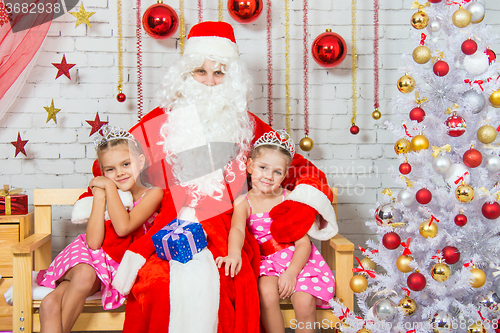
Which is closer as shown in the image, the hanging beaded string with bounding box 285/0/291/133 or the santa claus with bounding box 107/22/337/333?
the santa claus with bounding box 107/22/337/333

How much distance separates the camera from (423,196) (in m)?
1.58

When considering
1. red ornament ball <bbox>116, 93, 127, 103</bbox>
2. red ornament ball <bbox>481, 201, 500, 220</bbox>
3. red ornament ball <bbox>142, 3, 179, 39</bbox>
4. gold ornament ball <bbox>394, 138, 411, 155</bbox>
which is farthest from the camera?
red ornament ball <bbox>116, 93, 127, 103</bbox>

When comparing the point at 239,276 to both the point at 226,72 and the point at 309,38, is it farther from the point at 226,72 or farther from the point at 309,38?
the point at 309,38

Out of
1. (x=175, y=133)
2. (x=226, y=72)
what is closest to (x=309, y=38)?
(x=226, y=72)

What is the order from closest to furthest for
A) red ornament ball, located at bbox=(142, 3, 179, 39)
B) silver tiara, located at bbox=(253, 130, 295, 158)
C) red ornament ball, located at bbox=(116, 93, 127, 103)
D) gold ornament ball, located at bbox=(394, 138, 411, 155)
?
gold ornament ball, located at bbox=(394, 138, 411, 155)
silver tiara, located at bbox=(253, 130, 295, 158)
red ornament ball, located at bbox=(142, 3, 179, 39)
red ornament ball, located at bbox=(116, 93, 127, 103)

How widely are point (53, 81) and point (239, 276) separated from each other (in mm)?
1838

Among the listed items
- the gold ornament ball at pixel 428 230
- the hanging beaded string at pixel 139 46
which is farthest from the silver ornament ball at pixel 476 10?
the hanging beaded string at pixel 139 46

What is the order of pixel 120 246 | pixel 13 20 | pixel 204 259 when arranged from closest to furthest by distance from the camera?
pixel 204 259, pixel 120 246, pixel 13 20

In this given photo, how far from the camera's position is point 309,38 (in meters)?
2.56

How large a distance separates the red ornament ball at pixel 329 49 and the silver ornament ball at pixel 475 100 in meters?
0.92

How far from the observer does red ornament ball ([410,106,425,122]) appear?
5.47 ft

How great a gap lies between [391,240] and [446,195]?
1.00ft

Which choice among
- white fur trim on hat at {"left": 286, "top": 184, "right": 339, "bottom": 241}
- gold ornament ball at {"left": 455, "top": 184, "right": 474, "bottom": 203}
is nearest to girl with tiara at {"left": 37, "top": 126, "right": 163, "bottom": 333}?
white fur trim on hat at {"left": 286, "top": 184, "right": 339, "bottom": 241}

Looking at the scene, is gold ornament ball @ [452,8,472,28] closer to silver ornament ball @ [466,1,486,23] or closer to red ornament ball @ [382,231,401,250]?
silver ornament ball @ [466,1,486,23]
